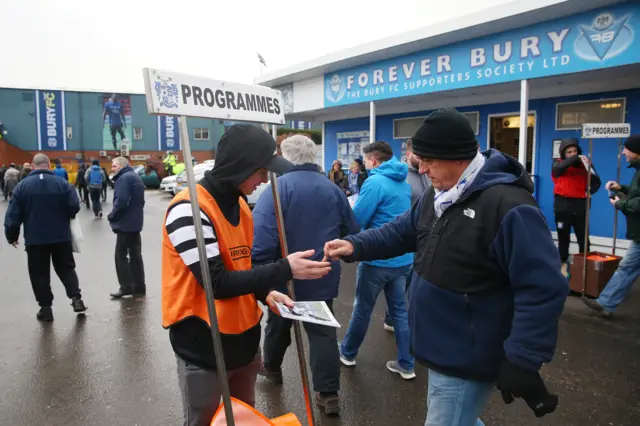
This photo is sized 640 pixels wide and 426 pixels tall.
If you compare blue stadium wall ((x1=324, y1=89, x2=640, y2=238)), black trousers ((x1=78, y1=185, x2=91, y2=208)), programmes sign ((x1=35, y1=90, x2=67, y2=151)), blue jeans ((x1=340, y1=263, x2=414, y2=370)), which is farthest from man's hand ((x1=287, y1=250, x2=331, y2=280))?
programmes sign ((x1=35, y1=90, x2=67, y2=151))

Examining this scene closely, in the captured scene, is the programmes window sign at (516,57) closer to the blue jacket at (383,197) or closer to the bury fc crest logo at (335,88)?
the bury fc crest logo at (335,88)

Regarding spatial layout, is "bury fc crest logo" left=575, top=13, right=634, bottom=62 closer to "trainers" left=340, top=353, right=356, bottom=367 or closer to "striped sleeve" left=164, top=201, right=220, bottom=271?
"trainers" left=340, top=353, right=356, bottom=367

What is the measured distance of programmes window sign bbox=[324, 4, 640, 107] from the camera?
22.5 ft

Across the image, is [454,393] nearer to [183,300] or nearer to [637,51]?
[183,300]

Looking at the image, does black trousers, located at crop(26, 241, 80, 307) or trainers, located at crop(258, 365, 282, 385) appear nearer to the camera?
trainers, located at crop(258, 365, 282, 385)

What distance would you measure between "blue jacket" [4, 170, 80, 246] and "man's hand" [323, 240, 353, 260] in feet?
14.4

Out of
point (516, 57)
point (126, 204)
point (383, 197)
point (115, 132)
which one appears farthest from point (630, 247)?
point (115, 132)

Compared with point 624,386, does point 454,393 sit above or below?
above

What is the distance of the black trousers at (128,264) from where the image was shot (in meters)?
6.57

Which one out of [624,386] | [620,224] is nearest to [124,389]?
[624,386]

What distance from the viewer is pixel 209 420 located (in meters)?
2.21

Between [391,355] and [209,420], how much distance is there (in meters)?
2.60

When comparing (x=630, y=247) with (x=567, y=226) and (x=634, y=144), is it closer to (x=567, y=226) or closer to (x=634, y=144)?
(x=634, y=144)

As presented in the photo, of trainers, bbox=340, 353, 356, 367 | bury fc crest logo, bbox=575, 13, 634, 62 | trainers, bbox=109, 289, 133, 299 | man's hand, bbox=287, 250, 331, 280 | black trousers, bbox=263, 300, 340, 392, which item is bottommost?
trainers, bbox=340, 353, 356, 367
